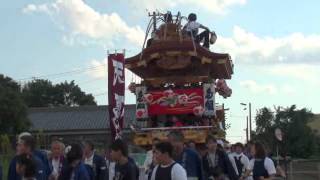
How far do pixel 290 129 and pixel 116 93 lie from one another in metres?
41.7

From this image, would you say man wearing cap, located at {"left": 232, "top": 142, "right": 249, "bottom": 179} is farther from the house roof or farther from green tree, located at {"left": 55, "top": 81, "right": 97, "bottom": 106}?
green tree, located at {"left": 55, "top": 81, "right": 97, "bottom": 106}

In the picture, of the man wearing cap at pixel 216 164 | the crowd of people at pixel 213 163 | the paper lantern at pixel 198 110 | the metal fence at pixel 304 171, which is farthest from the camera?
the metal fence at pixel 304 171

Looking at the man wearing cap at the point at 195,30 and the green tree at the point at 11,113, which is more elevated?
the man wearing cap at the point at 195,30

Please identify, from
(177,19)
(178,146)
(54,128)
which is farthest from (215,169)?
(54,128)

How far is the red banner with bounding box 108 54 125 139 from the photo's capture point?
16672mm

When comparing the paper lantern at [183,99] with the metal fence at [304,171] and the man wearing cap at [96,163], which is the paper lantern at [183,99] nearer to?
the metal fence at [304,171]

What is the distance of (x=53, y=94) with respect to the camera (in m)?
83.2

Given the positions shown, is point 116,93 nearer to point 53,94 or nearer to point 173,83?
point 173,83

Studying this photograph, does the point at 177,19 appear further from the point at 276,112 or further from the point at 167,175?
the point at 276,112

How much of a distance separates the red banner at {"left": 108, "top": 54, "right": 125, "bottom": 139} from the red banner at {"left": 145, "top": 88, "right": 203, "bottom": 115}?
22.0ft

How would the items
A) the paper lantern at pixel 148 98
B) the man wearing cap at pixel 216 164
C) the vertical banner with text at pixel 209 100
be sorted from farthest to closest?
the paper lantern at pixel 148 98
the vertical banner with text at pixel 209 100
the man wearing cap at pixel 216 164

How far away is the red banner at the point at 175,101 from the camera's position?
23.7 metres

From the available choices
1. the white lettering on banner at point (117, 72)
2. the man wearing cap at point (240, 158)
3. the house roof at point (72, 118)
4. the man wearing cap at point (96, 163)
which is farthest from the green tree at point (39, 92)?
the man wearing cap at point (96, 163)

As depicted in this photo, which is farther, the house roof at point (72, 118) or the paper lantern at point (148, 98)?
the house roof at point (72, 118)
